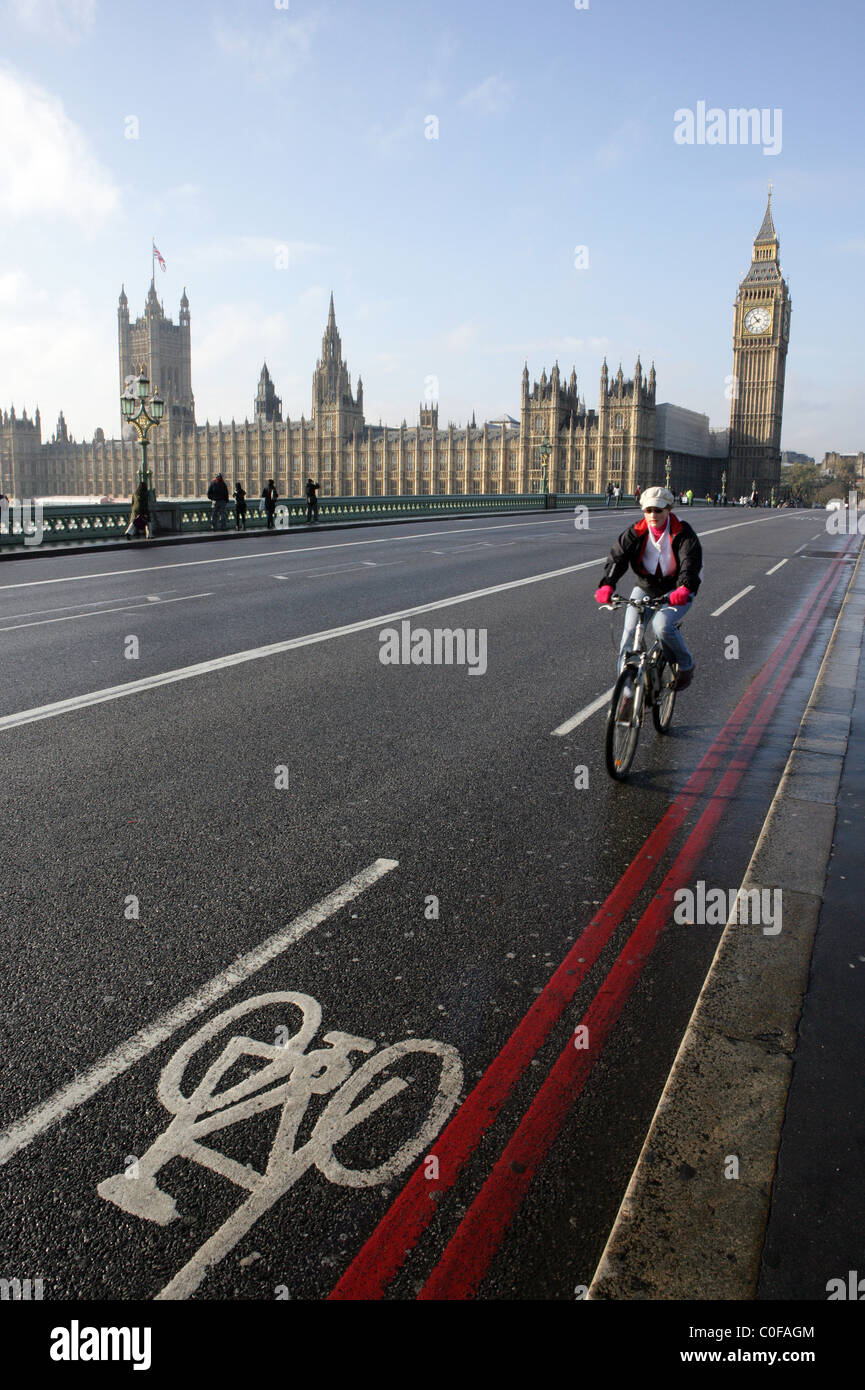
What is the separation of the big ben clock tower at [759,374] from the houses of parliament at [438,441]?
20cm

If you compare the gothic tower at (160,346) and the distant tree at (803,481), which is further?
the gothic tower at (160,346)

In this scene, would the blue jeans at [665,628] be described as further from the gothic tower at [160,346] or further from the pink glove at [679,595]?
the gothic tower at [160,346]

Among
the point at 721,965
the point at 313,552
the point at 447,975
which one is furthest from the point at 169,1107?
the point at 313,552

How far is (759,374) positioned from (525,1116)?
15630 cm

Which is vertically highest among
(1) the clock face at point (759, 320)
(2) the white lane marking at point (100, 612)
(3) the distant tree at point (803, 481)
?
→ (1) the clock face at point (759, 320)

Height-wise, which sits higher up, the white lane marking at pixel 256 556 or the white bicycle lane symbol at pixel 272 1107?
the white lane marking at pixel 256 556

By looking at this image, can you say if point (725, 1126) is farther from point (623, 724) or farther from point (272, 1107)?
point (623, 724)

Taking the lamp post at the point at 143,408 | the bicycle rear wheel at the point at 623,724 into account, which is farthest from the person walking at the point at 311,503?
the bicycle rear wheel at the point at 623,724

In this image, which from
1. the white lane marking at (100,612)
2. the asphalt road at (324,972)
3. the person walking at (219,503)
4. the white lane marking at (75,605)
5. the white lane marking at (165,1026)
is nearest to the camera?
the asphalt road at (324,972)

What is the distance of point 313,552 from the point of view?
75.0ft

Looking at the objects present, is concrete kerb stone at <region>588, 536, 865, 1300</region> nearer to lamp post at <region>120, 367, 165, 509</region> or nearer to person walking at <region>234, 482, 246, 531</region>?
lamp post at <region>120, 367, 165, 509</region>

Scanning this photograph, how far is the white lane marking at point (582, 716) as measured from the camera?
707 cm
